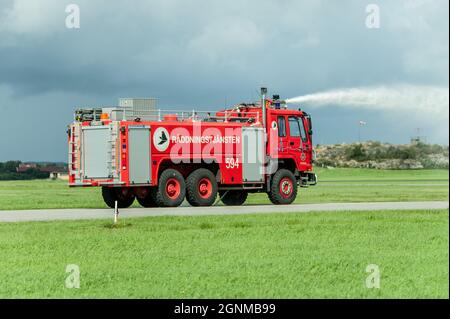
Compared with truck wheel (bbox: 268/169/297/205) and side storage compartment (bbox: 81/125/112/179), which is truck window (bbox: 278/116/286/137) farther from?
side storage compartment (bbox: 81/125/112/179)

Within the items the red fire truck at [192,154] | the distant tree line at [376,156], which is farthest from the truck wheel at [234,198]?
the distant tree line at [376,156]

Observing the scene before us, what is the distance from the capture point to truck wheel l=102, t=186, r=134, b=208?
97.7 ft

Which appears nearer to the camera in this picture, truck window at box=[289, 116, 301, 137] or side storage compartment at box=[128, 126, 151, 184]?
side storage compartment at box=[128, 126, 151, 184]

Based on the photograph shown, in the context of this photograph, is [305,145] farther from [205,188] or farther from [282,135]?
[205,188]

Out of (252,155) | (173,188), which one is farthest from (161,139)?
Answer: (252,155)

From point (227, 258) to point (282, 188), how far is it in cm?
1769

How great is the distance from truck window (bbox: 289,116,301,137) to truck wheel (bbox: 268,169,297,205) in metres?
1.39

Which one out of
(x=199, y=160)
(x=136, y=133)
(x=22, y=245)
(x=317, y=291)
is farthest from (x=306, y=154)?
(x=317, y=291)

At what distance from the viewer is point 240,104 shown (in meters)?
32.0

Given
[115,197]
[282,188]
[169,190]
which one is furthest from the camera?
[282,188]

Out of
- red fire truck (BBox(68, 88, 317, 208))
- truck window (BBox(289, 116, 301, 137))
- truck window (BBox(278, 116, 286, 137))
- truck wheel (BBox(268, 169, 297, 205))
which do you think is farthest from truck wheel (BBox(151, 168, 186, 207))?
truck window (BBox(289, 116, 301, 137))

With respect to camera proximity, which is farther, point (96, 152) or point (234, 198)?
point (234, 198)

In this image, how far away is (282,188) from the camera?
104 ft

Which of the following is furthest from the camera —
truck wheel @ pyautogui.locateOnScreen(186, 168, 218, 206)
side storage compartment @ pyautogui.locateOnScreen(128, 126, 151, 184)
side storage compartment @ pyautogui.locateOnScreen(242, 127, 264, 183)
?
side storage compartment @ pyautogui.locateOnScreen(242, 127, 264, 183)
